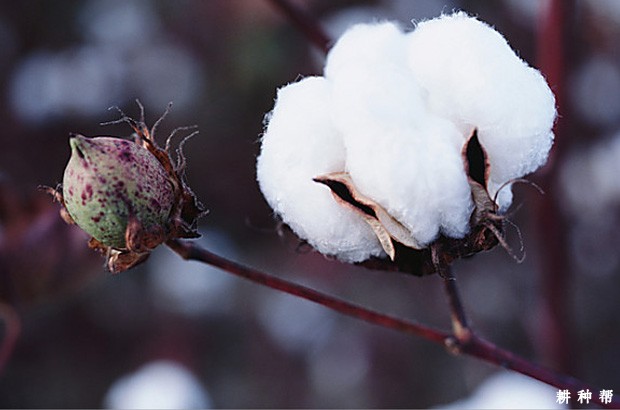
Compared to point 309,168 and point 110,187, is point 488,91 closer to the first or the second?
point 309,168

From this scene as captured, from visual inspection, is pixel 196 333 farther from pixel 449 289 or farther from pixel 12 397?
pixel 449 289

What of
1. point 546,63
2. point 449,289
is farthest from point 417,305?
point 449,289

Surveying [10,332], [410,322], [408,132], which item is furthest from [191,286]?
[408,132]

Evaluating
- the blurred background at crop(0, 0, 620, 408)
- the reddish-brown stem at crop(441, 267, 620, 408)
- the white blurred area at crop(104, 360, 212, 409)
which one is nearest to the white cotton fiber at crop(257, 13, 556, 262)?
the reddish-brown stem at crop(441, 267, 620, 408)

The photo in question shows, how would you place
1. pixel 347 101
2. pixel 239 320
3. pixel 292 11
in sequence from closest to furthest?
pixel 347 101 < pixel 292 11 < pixel 239 320

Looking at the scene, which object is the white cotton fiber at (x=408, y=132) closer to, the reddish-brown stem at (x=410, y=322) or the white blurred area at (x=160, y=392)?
the reddish-brown stem at (x=410, y=322)

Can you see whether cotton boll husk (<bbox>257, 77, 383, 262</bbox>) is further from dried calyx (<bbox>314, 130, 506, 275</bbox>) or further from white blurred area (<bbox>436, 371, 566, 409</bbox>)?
white blurred area (<bbox>436, 371, 566, 409</bbox>)
